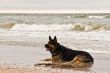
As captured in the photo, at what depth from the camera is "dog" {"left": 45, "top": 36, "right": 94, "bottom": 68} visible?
11.1m

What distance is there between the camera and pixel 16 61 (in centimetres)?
1152

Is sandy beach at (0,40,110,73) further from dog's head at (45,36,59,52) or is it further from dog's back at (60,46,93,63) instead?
dog's head at (45,36,59,52)

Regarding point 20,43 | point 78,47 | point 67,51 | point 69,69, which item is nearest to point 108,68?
point 69,69

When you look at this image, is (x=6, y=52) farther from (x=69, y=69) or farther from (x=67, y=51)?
(x=69, y=69)

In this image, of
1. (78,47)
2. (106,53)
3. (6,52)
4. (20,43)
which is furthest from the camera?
(20,43)

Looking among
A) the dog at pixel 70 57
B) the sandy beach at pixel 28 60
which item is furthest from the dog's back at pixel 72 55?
the sandy beach at pixel 28 60

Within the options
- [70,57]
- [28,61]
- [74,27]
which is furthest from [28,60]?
[74,27]

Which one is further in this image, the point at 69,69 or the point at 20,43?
the point at 20,43

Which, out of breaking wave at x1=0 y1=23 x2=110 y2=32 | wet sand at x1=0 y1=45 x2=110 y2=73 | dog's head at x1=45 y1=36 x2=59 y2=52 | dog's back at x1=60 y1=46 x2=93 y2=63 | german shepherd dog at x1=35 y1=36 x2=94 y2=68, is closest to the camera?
wet sand at x1=0 y1=45 x2=110 y2=73

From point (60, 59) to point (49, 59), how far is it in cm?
34

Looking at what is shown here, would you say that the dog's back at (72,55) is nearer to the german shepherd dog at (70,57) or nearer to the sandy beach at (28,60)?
the german shepherd dog at (70,57)

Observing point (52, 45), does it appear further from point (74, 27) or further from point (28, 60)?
point (74, 27)

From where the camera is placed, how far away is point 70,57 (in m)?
11.4

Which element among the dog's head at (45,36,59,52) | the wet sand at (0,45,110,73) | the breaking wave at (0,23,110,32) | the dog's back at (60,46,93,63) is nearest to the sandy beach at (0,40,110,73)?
the wet sand at (0,45,110,73)
